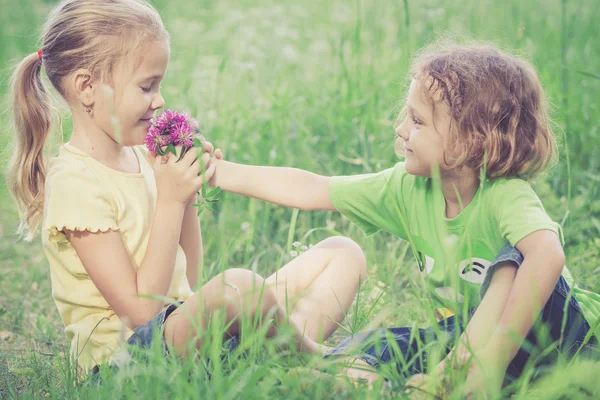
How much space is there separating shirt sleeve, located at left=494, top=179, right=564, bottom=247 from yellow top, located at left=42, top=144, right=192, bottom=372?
3.59ft

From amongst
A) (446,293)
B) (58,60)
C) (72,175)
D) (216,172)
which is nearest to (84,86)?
(58,60)

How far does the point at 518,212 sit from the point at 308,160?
165 cm

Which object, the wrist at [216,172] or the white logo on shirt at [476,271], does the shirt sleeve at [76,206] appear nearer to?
the wrist at [216,172]

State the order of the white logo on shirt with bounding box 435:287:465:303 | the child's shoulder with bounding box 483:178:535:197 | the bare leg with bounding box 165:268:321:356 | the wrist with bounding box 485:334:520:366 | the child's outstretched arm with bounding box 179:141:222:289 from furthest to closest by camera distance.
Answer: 1. the child's outstretched arm with bounding box 179:141:222:289
2. the white logo on shirt with bounding box 435:287:465:303
3. the child's shoulder with bounding box 483:178:535:197
4. the bare leg with bounding box 165:268:321:356
5. the wrist with bounding box 485:334:520:366

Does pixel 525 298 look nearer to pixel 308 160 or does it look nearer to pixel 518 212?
pixel 518 212

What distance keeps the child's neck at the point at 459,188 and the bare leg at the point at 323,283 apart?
17.1 inches

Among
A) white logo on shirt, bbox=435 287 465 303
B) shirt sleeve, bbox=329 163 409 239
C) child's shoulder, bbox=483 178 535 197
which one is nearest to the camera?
child's shoulder, bbox=483 178 535 197

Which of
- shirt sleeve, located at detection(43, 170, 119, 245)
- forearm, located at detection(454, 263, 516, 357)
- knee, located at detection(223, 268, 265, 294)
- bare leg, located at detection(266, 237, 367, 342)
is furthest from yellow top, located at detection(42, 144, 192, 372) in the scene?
forearm, located at detection(454, 263, 516, 357)

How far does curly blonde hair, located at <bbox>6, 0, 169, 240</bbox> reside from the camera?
2289mm

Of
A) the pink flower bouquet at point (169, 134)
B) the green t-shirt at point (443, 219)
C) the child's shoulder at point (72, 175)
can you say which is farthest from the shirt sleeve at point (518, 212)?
the child's shoulder at point (72, 175)

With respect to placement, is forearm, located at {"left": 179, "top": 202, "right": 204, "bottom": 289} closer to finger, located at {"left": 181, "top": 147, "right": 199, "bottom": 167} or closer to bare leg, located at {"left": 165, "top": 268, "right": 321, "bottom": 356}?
finger, located at {"left": 181, "top": 147, "right": 199, "bottom": 167}

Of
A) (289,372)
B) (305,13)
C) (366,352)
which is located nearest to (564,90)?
(366,352)

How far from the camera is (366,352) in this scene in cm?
229

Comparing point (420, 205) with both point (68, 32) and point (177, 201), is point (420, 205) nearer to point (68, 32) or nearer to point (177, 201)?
point (177, 201)
